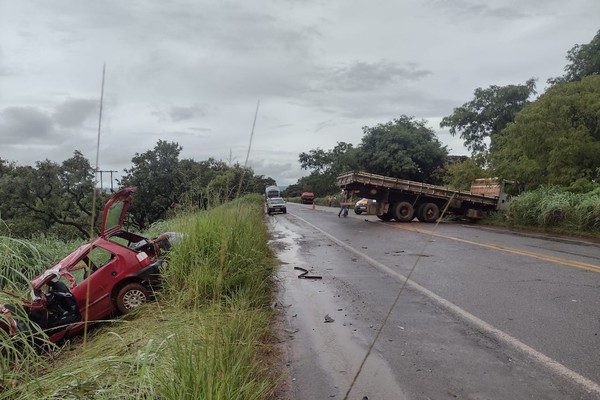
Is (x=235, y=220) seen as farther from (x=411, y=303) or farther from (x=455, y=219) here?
(x=455, y=219)

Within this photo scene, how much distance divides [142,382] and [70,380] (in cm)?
44

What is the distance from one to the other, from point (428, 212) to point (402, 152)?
18.7 m

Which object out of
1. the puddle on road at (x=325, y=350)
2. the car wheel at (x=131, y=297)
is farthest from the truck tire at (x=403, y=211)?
the car wheel at (x=131, y=297)


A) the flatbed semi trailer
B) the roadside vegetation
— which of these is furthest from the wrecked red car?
the flatbed semi trailer

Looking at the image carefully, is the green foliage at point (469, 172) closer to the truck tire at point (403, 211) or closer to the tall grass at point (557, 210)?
the truck tire at point (403, 211)

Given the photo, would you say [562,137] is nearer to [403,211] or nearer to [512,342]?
[403,211]

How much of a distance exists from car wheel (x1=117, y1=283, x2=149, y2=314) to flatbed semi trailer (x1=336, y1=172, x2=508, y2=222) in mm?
13781

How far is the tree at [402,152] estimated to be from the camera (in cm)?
3728

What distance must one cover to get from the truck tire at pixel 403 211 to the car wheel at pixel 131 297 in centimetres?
1516

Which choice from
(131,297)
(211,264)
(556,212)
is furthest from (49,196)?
(556,212)

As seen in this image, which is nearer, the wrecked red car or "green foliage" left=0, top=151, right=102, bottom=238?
the wrecked red car

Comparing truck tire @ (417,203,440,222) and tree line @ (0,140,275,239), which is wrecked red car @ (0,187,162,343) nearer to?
truck tire @ (417,203,440,222)

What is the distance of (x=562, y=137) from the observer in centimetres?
1455

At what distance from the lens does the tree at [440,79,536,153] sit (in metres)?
31.5
